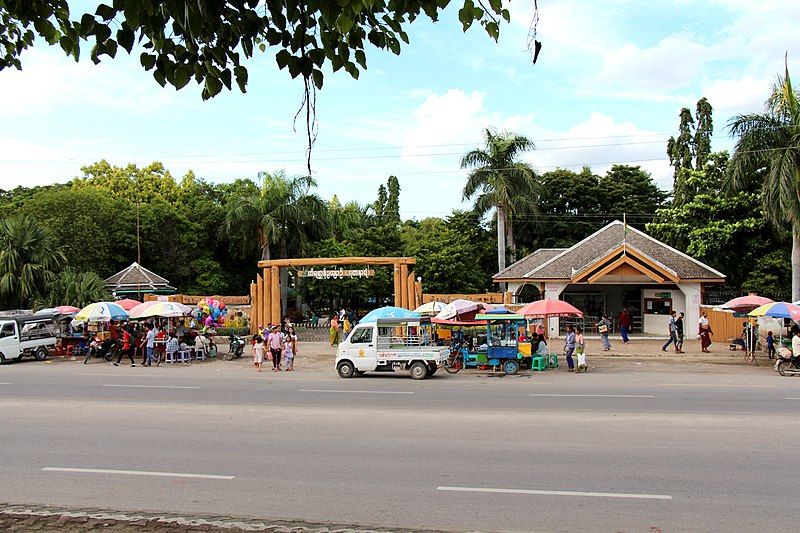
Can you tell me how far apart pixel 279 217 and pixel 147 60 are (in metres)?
39.8

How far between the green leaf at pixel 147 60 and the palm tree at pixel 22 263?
32836 millimetres

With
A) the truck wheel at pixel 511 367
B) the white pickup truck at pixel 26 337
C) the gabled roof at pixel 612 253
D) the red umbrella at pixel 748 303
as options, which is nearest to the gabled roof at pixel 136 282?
the white pickup truck at pixel 26 337

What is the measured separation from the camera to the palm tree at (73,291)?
33812mm

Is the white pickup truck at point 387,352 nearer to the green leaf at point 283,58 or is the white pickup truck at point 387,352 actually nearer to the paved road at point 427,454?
the paved road at point 427,454

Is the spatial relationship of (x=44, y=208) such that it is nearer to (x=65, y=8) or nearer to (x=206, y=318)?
(x=206, y=318)

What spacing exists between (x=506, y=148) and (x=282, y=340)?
22318 millimetres

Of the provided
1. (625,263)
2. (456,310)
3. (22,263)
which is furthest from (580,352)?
(22,263)

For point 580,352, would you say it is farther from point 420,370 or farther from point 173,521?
point 173,521

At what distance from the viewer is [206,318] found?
36.1m

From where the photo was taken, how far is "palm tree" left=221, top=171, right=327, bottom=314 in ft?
145

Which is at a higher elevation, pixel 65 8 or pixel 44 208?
pixel 44 208

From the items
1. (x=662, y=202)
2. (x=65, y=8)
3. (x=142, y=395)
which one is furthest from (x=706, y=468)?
(x=662, y=202)

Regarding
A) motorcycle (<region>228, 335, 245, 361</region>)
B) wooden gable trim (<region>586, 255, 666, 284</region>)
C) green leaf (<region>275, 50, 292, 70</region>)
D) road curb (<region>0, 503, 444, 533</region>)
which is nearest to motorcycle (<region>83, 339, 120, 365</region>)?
motorcycle (<region>228, 335, 245, 361</region>)

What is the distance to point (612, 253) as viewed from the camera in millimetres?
32938
